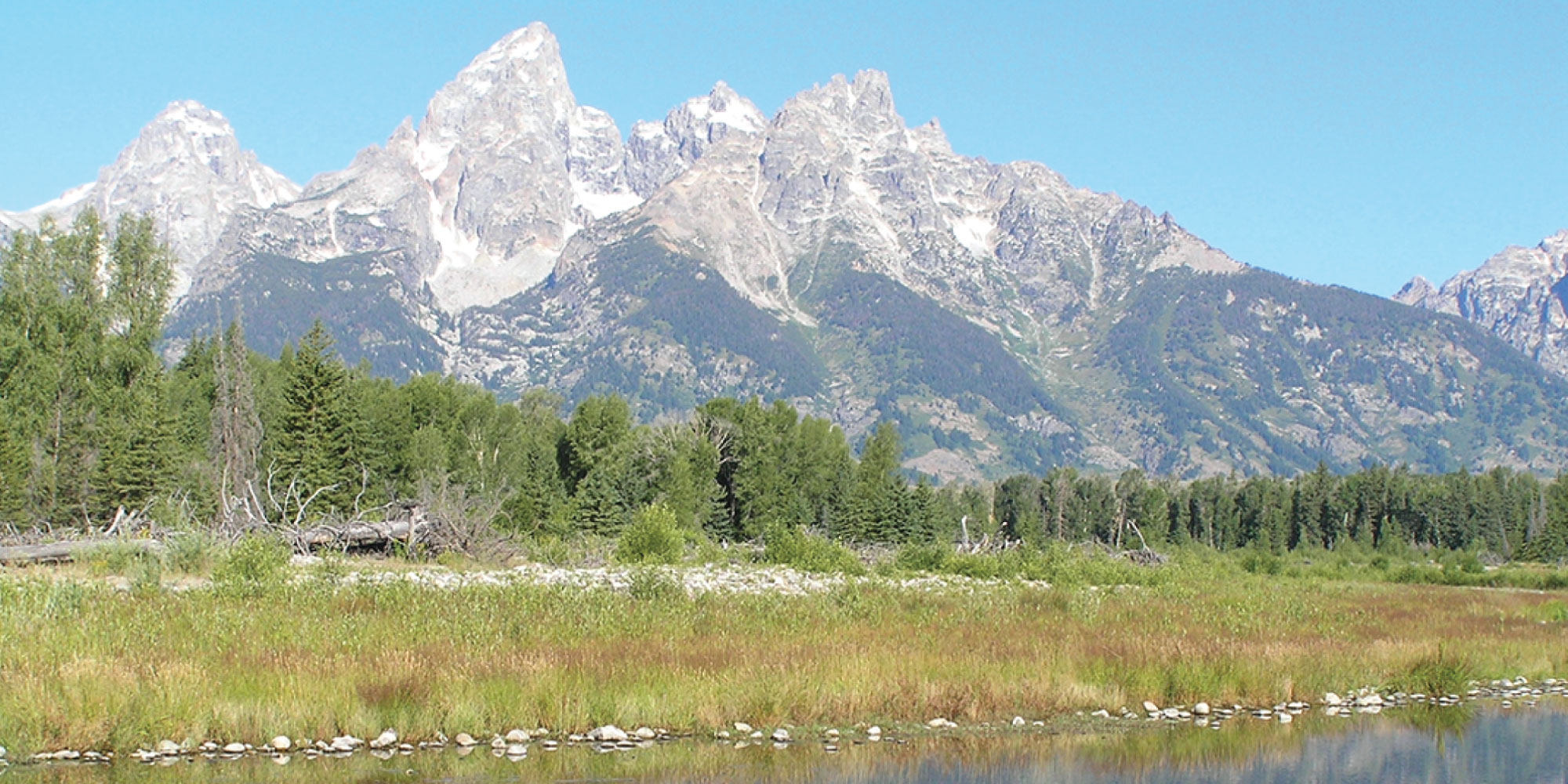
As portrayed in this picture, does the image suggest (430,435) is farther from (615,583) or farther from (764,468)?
(615,583)

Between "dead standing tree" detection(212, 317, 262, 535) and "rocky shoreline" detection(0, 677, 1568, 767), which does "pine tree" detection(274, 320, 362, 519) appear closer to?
"dead standing tree" detection(212, 317, 262, 535)

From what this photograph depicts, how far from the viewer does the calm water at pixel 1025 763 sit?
15.2 m

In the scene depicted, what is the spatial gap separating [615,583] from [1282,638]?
1529 centimetres

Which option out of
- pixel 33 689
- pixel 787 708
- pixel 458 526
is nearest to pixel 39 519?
pixel 458 526

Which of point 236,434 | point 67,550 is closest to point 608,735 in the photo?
point 67,550

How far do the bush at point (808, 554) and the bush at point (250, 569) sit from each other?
1878 centimetres

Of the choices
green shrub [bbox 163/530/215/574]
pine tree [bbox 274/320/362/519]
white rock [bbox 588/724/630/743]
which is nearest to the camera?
white rock [bbox 588/724/630/743]

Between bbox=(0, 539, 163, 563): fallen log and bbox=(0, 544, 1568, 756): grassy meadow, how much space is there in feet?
3.05

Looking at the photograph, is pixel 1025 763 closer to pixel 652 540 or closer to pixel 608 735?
pixel 608 735

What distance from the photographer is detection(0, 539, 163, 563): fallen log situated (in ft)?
101

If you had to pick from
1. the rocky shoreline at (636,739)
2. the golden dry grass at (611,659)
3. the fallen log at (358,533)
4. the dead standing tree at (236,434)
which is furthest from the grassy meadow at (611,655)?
the dead standing tree at (236,434)

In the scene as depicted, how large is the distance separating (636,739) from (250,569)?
554 inches

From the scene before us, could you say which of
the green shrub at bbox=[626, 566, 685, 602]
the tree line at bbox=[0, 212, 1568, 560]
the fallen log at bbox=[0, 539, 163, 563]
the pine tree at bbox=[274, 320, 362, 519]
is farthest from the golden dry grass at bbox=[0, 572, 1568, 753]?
the pine tree at bbox=[274, 320, 362, 519]

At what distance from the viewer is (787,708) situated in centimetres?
1858
